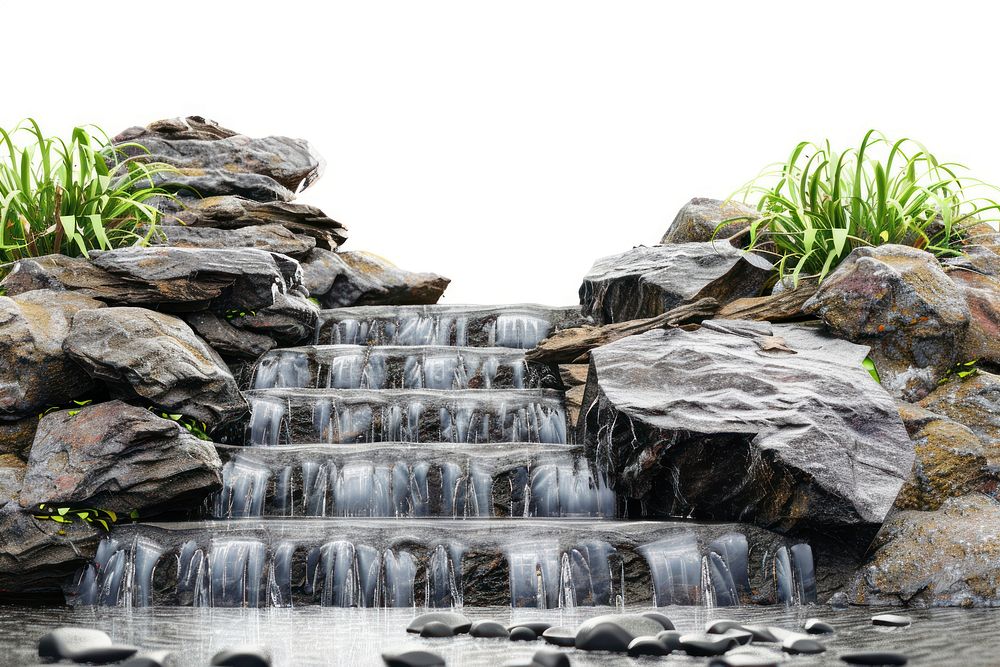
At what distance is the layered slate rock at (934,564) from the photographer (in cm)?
417

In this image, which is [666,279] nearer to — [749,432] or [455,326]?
[455,326]

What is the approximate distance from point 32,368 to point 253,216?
5.10 metres

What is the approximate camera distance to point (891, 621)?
11.3 feet

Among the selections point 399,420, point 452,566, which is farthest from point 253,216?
point 452,566

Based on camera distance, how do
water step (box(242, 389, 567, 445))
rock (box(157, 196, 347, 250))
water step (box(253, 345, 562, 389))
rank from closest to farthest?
water step (box(242, 389, 567, 445))
water step (box(253, 345, 562, 389))
rock (box(157, 196, 347, 250))

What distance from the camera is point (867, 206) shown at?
6.87 metres

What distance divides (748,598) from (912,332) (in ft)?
7.61

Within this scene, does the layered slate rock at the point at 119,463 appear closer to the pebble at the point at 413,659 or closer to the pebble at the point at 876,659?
the pebble at the point at 413,659

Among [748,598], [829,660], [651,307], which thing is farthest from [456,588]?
[651,307]

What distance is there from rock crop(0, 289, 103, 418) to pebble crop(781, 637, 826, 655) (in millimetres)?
4329

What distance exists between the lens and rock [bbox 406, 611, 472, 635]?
10.9 feet

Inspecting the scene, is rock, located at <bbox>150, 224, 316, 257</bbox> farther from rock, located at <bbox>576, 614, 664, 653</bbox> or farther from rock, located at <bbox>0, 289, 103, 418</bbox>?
rock, located at <bbox>576, 614, 664, 653</bbox>

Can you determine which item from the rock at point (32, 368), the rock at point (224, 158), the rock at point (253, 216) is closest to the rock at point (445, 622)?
the rock at point (32, 368)

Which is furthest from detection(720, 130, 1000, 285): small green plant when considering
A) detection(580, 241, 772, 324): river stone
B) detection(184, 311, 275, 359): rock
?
detection(184, 311, 275, 359): rock
